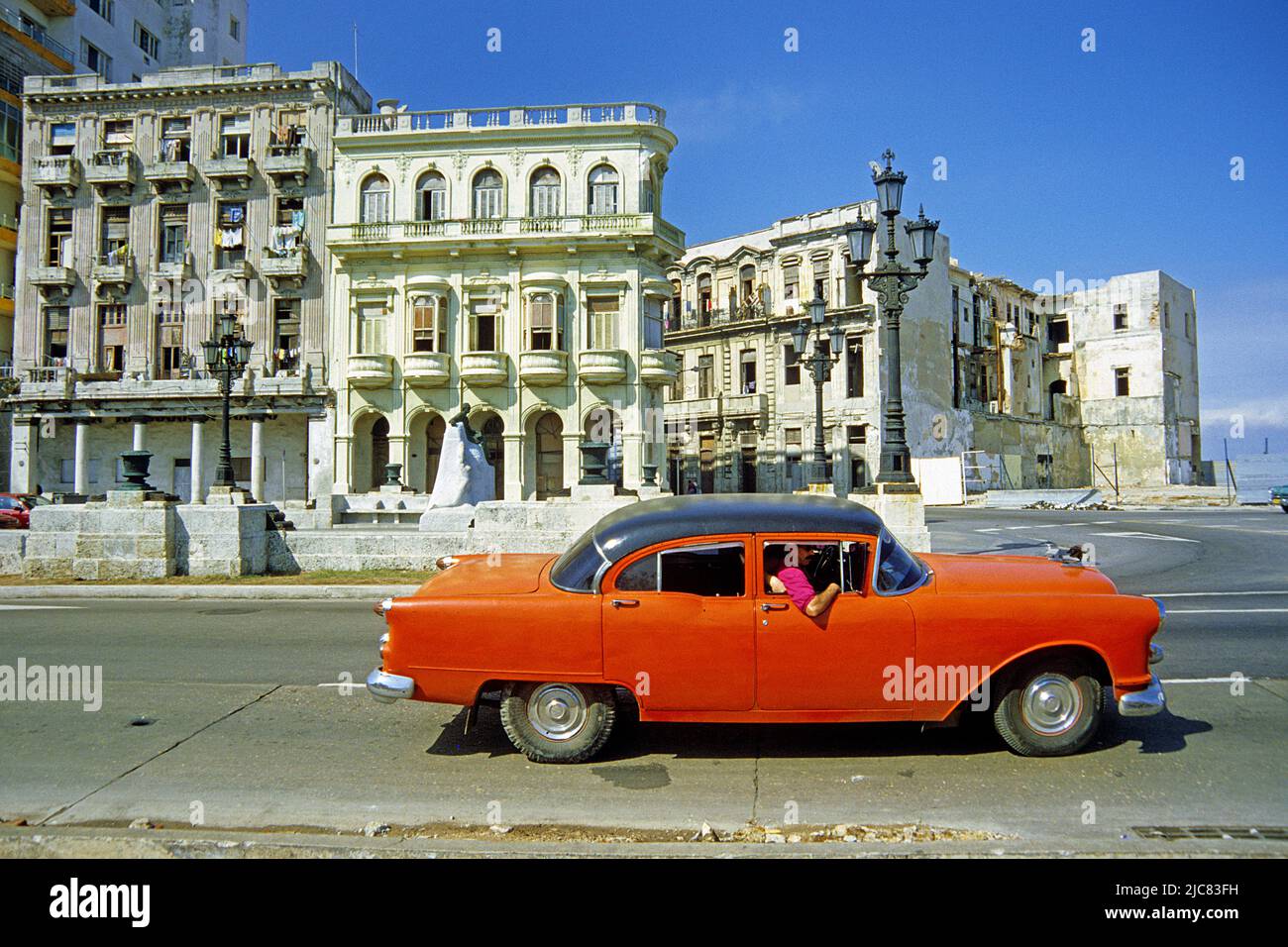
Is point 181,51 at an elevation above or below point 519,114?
above

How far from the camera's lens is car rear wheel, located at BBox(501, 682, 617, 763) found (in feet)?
16.9

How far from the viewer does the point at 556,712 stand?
17.0ft

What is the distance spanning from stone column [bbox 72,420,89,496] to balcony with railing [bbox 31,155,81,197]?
11.1 metres

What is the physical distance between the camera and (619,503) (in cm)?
1383

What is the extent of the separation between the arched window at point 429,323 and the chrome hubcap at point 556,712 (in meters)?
31.9

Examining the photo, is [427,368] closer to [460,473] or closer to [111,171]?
[111,171]

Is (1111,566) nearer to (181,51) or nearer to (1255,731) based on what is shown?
(1255,731)

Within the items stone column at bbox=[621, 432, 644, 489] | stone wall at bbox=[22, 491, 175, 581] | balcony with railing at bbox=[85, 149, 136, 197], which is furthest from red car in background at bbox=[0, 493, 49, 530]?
stone column at bbox=[621, 432, 644, 489]

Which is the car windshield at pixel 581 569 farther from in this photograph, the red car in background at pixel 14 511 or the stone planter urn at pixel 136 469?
the red car in background at pixel 14 511

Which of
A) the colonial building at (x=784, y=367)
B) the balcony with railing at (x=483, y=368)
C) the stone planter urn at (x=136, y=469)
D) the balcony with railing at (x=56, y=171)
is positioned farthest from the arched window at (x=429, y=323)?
the stone planter urn at (x=136, y=469)

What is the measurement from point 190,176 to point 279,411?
38.5ft

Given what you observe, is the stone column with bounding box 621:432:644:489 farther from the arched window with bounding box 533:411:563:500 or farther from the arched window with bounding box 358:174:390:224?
the arched window with bounding box 358:174:390:224
